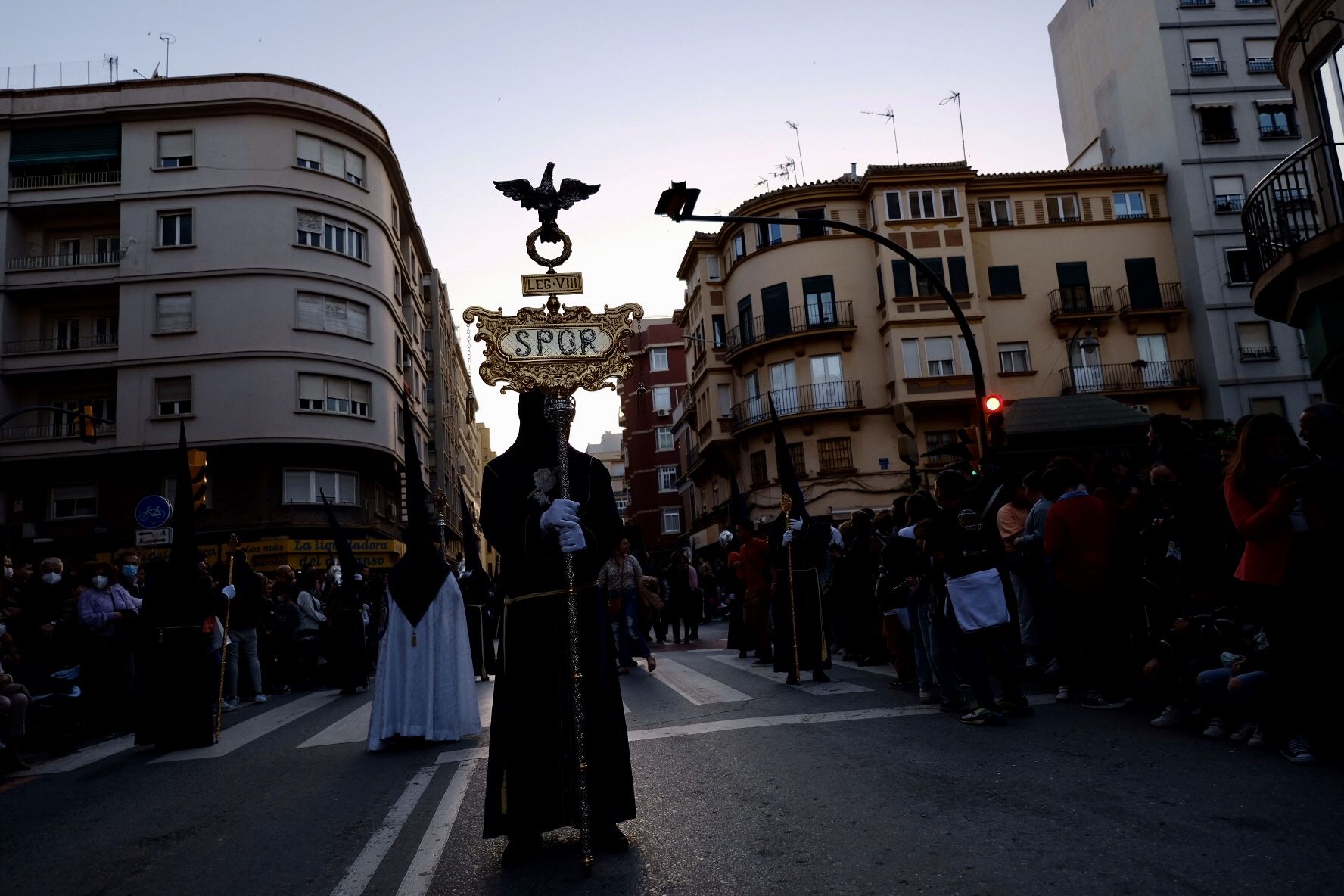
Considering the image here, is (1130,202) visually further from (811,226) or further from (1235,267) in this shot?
(811,226)

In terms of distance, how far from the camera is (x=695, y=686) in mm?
10945

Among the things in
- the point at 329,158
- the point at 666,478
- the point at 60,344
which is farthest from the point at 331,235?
the point at 666,478

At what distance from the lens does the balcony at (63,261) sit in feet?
107

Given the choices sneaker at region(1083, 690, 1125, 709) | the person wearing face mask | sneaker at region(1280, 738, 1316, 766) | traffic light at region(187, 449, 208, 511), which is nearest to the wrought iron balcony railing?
sneaker at region(1083, 690, 1125, 709)

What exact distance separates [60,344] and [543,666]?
3480 centimetres

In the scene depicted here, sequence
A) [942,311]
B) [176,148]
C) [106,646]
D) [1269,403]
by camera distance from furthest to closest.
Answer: [942,311] → [1269,403] → [176,148] → [106,646]

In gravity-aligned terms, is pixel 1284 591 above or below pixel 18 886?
above

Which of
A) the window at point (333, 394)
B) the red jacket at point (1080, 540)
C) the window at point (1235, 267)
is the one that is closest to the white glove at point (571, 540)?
the red jacket at point (1080, 540)

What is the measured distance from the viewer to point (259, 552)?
3056cm

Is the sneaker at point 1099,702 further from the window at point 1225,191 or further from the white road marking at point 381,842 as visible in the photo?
the window at point 1225,191

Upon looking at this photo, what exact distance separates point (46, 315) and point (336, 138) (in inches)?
450

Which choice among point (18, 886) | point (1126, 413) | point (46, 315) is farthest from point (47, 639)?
point (46, 315)

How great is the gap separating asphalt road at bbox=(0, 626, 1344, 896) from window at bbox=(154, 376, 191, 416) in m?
26.7

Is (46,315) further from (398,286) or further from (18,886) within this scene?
(18,886)
